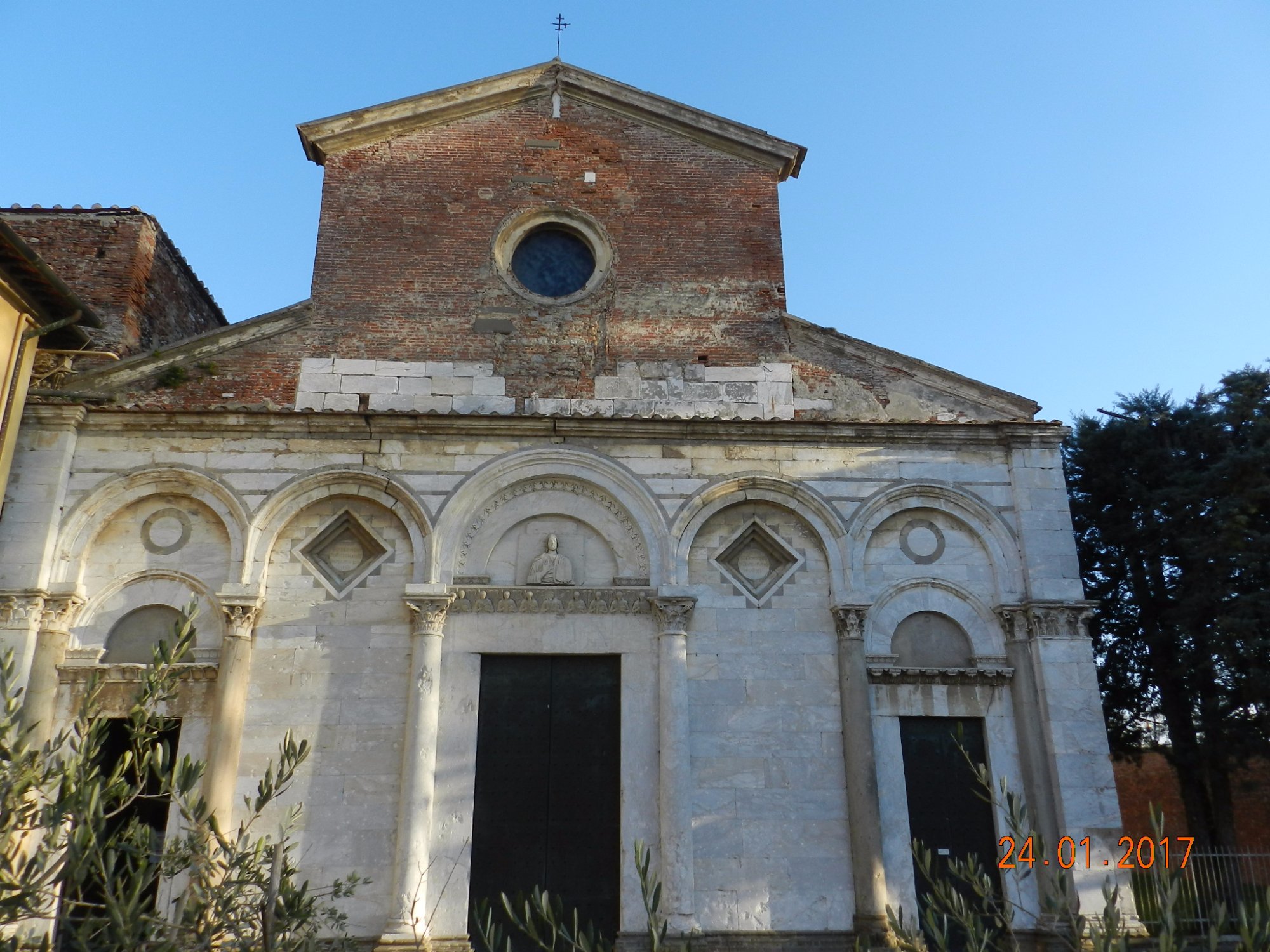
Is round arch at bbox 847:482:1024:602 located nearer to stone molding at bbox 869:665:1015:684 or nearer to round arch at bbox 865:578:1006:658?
round arch at bbox 865:578:1006:658

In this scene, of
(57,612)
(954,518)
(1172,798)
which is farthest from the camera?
(1172,798)

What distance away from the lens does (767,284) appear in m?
12.4

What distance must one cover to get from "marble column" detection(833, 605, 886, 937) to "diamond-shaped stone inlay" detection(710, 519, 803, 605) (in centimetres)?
70

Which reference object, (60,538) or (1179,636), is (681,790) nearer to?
(60,538)

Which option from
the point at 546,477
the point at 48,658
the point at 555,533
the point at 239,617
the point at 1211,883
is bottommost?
the point at 1211,883

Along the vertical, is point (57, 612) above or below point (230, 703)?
above

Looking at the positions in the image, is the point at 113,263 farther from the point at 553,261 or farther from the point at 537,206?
the point at 553,261

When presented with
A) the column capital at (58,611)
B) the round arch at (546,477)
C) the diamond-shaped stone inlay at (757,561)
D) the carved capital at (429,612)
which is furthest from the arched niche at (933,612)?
the column capital at (58,611)

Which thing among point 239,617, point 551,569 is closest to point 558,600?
point 551,569

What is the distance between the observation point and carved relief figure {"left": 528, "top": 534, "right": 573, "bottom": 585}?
1091 cm

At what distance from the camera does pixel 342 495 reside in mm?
11133

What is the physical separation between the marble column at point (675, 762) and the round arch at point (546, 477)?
0.48 m

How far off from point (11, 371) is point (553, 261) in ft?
19.7

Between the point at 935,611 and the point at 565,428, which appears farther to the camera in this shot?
the point at 565,428
